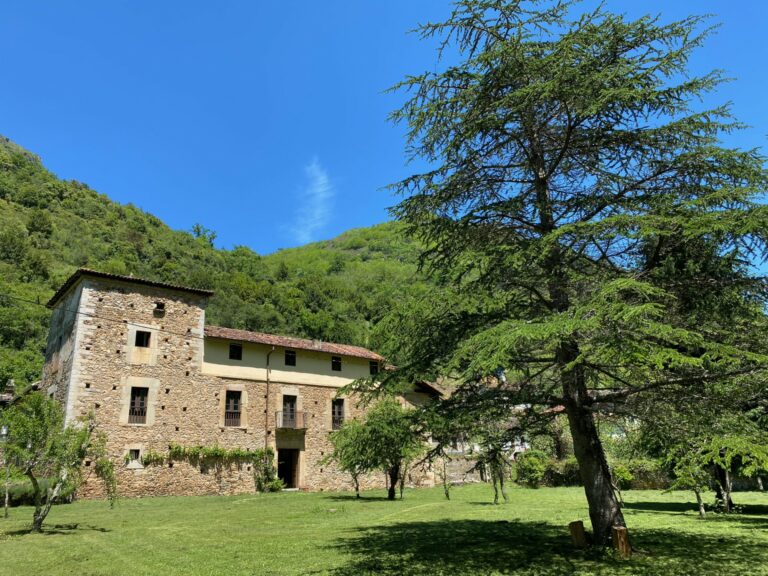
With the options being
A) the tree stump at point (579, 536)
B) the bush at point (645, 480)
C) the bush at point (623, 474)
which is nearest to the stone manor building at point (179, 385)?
the bush at point (623, 474)

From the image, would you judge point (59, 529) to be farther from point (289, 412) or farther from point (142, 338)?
point (289, 412)

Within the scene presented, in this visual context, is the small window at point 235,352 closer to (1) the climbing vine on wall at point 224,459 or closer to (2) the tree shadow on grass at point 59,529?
(1) the climbing vine on wall at point 224,459

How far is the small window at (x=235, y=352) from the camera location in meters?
23.9

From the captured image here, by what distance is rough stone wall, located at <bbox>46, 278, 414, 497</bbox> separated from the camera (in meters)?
A: 19.9

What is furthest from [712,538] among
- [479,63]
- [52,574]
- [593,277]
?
[52,574]

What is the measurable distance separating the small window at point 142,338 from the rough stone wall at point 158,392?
178 millimetres

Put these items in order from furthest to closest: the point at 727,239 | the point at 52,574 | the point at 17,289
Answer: the point at 17,289
the point at 52,574
the point at 727,239

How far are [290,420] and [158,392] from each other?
20.8 feet

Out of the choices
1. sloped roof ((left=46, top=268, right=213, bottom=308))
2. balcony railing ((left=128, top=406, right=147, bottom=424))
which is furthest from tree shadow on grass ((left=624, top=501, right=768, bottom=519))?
sloped roof ((left=46, top=268, right=213, bottom=308))

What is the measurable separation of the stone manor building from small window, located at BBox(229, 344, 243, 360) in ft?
0.16

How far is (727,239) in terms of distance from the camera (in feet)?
19.7

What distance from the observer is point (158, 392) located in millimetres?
21312

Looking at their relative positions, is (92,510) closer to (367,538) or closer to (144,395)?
(144,395)

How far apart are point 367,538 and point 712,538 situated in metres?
5.91
